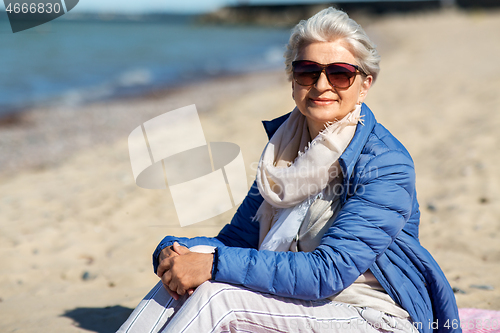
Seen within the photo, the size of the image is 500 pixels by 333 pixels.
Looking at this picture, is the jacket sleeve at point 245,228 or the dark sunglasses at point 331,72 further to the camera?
the jacket sleeve at point 245,228

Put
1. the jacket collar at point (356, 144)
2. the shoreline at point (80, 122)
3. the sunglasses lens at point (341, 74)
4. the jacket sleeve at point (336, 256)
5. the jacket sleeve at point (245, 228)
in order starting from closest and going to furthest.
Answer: the jacket sleeve at point (336, 256) → the jacket collar at point (356, 144) → the sunglasses lens at point (341, 74) → the jacket sleeve at point (245, 228) → the shoreline at point (80, 122)

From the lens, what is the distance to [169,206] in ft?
16.1

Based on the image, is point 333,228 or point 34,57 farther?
point 34,57

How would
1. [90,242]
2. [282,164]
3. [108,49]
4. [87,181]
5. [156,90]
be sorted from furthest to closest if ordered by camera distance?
[108,49], [156,90], [87,181], [90,242], [282,164]

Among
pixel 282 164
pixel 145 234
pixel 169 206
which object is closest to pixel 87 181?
pixel 169 206

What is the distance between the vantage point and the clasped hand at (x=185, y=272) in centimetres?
173

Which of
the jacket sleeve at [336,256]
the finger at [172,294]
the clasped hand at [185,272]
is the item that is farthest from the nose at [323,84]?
the finger at [172,294]

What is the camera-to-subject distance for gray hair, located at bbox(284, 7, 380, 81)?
1871mm

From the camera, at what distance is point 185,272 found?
176 centimetres

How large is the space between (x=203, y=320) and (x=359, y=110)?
3.71 feet

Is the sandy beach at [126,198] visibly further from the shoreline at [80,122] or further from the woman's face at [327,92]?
the woman's face at [327,92]

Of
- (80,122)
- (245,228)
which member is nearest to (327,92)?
(245,228)

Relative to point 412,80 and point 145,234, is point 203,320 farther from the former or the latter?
point 412,80

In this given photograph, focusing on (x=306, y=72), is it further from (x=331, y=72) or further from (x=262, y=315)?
(x=262, y=315)
